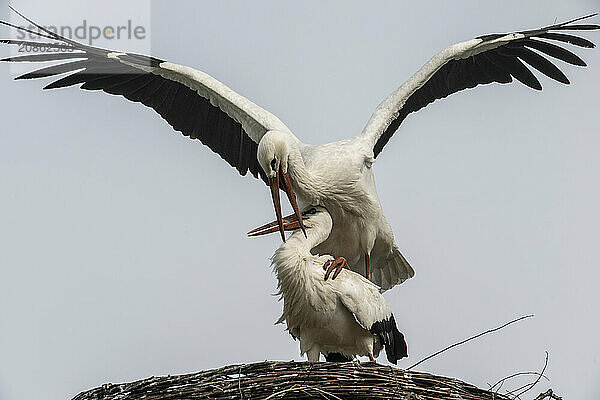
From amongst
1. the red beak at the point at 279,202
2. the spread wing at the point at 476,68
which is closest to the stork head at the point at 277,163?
the red beak at the point at 279,202

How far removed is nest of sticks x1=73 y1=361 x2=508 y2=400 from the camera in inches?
91.4

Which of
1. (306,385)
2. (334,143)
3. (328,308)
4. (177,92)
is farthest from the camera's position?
(177,92)

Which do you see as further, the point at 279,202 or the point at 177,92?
the point at 177,92

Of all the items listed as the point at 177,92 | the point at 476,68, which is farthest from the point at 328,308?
the point at 476,68

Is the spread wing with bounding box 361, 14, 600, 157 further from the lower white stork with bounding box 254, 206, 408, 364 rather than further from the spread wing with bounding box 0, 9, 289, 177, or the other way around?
the lower white stork with bounding box 254, 206, 408, 364

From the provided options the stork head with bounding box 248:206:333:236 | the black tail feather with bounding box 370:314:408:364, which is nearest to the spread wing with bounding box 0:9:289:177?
the stork head with bounding box 248:206:333:236

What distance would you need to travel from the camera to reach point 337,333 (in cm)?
282

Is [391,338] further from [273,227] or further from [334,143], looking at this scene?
[334,143]

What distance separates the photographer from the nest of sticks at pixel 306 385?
2.32 m

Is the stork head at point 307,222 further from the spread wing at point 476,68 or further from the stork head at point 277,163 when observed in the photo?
the spread wing at point 476,68

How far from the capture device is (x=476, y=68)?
379 cm

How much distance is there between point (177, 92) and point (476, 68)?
4.01 feet

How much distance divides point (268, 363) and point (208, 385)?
7.7 inches

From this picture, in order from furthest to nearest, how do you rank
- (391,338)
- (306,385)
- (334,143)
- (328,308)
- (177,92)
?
(177,92) < (334,143) < (391,338) < (328,308) < (306,385)
